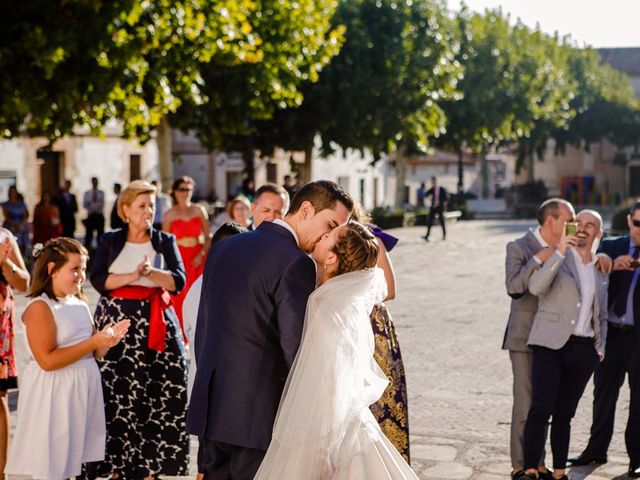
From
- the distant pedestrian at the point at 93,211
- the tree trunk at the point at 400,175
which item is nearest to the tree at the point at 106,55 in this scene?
the distant pedestrian at the point at 93,211

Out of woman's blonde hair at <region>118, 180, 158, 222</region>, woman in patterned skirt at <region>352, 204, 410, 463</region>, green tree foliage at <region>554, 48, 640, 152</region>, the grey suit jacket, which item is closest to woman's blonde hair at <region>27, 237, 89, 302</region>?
woman's blonde hair at <region>118, 180, 158, 222</region>

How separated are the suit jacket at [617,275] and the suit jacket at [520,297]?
838 millimetres

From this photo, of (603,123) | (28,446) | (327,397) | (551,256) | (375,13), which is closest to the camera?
(327,397)

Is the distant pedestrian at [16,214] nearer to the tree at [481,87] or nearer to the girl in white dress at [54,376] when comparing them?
the girl in white dress at [54,376]

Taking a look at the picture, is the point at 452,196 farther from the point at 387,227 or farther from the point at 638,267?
the point at 638,267

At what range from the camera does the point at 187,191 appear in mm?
13133

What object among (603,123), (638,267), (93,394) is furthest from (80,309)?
(603,123)

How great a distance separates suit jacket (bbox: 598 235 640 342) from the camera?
852 cm

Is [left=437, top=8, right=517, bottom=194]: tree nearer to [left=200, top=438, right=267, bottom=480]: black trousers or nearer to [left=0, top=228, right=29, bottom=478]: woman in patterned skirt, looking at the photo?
[left=0, top=228, right=29, bottom=478]: woman in patterned skirt

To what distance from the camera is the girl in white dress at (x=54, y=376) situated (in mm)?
6895

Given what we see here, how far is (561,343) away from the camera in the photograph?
7797 mm

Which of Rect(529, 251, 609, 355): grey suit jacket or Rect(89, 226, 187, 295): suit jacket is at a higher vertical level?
Rect(89, 226, 187, 295): suit jacket

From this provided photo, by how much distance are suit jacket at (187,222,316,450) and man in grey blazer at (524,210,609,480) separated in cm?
291

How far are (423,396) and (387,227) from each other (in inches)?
1239
